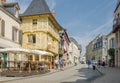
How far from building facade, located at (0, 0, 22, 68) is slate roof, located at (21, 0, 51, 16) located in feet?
15.6

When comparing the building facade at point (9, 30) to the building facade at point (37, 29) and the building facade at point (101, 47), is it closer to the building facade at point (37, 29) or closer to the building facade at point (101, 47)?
the building facade at point (37, 29)

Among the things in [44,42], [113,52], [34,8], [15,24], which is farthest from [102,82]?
[113,52]

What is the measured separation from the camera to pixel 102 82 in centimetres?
1748

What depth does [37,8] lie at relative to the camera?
138 ft

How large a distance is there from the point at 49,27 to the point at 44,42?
→ 286 centimetres

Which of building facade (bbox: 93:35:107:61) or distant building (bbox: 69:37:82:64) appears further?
distant building (bbox: 69:37:82:64)

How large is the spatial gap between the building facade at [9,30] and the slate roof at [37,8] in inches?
187

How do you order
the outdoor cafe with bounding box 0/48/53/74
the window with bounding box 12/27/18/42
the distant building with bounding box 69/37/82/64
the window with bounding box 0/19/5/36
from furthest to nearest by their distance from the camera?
the distant building with bounding box 69/37/82/64 < the window with bounding box 12/27/18/42 < the window with bounding box 0/19/5/36 < the outdoor cafe with bounding box 0/48/53/74

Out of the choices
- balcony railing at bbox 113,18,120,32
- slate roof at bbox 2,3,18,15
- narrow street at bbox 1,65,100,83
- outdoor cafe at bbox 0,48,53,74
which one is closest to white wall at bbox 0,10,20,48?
outdoor cafe at bbox 0,48,53,74

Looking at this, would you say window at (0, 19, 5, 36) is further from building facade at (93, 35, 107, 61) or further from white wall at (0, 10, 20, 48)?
building facade at (93, 35, 107, 61)

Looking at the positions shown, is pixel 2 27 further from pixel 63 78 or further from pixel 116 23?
pixel 116 23

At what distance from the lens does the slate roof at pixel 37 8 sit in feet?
135

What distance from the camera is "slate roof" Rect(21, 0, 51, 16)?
41125 millimetres

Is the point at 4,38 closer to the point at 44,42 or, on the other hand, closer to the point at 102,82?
the point at 44,42
